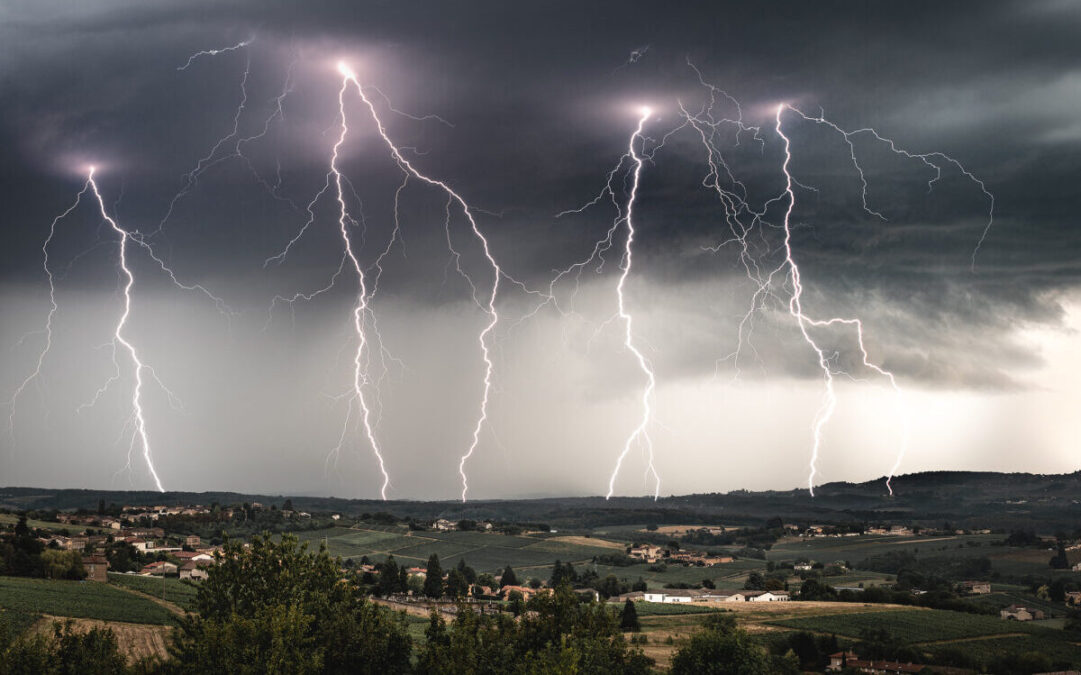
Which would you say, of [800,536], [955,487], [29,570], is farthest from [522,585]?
[955,487]

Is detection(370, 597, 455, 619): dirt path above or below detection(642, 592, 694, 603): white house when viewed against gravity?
above

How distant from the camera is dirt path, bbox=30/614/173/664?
1452 inches

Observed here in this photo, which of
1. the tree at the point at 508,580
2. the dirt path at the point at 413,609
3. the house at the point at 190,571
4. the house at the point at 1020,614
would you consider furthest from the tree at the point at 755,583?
the house at the point at 190,571

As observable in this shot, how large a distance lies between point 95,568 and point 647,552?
64.8 meters

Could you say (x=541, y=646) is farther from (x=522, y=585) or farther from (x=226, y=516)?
(x=226, y=516)

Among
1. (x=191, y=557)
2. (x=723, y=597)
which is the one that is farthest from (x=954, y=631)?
(x=191, y=557)

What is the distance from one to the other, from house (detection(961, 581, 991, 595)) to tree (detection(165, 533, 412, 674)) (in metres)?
66.9

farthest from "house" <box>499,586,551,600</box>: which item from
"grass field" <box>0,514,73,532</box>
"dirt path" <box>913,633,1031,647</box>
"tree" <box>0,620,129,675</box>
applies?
"tree" <box>0,620,129,675</box>

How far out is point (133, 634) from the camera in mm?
41781

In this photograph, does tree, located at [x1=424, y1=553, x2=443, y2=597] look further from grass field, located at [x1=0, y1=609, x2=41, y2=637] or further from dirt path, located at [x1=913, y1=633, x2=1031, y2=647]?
dirt path, located at [x1=913, y1=633, x2=1031, y2=647]

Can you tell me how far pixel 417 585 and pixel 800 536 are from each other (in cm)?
7570

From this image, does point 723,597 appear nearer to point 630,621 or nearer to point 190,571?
point 630,621

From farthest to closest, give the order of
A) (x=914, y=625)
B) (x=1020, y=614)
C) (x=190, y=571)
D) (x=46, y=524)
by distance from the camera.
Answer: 1. (x=46, y=524)
2. (x=190, y=571)
3. (x=1020, y=614)
4. (x=914, y=625)

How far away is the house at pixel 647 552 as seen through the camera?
10518 cm
